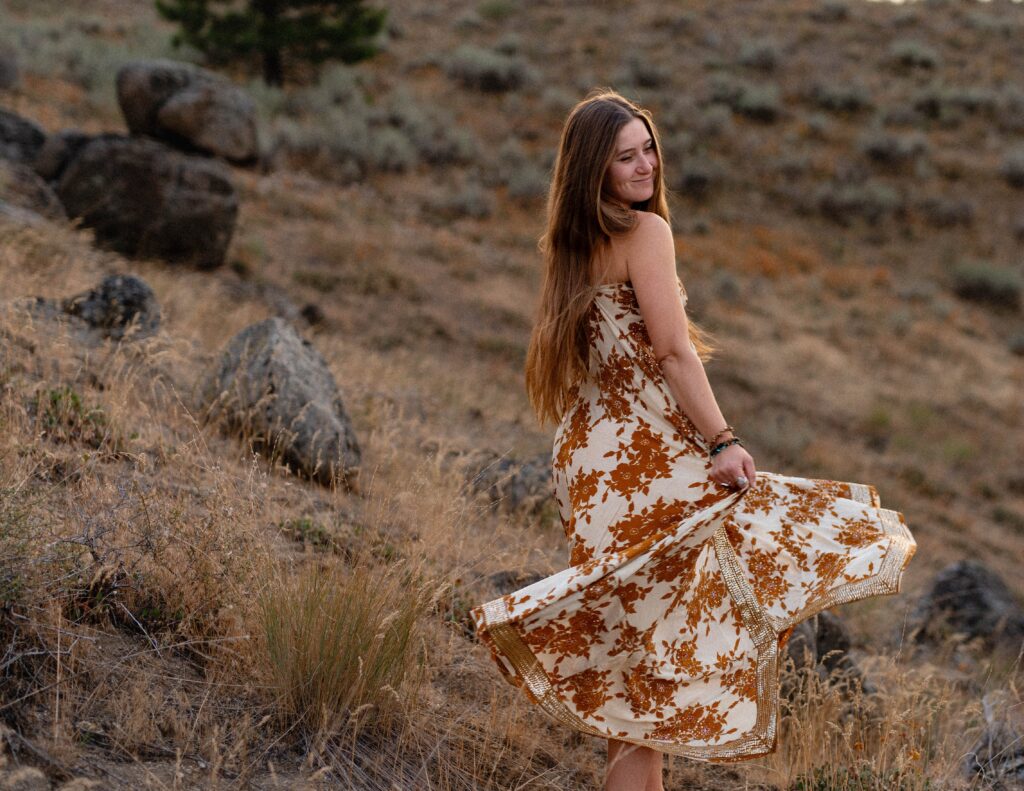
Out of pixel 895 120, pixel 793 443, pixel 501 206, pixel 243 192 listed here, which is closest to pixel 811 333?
pixel 793 443

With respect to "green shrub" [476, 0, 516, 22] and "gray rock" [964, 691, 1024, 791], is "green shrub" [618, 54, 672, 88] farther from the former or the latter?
"gray rock" [964, 691, 1024, 791]

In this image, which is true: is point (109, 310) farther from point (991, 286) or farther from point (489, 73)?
point (489, 73)

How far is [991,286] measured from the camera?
18.3m

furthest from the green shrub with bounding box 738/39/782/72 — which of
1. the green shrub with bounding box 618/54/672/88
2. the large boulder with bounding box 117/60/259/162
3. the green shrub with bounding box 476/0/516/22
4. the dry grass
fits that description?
the large boulder with bounding box 117/60/259/162

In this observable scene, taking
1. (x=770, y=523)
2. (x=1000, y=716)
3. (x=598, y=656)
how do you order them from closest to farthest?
(x=598, y=656)
(x=770, y=523)
(x=1000, y=716)

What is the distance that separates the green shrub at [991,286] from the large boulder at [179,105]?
1443 centimetres

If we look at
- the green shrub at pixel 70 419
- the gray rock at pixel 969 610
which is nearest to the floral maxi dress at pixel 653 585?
the green shrub at pixel 70 419

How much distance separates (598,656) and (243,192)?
1310 centimetres

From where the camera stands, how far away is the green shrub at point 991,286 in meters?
18.2

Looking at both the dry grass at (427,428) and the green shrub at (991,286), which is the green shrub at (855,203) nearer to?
the dry grass at (427,428)

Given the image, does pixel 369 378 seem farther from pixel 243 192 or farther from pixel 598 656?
pixel 243 192

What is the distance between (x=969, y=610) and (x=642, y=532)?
4793 mm

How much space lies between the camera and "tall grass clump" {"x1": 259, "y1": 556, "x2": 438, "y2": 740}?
282cm

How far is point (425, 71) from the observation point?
24328mm
